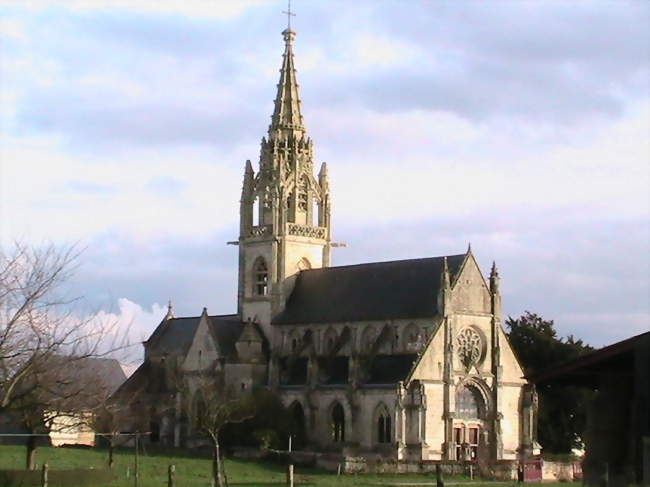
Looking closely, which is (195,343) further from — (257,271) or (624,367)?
(624,367)

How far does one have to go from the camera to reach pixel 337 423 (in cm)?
8719

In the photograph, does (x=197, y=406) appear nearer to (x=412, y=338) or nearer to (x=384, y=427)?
(x=384, y=427)

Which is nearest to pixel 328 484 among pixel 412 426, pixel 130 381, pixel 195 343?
pixel 412 426

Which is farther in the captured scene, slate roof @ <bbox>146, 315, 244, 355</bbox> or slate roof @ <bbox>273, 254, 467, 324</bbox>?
slate roof @ <bbox>146, 315, 244, 355</bbox>

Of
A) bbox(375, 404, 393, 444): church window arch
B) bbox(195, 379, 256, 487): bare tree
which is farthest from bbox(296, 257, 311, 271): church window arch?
bbox(375, 404, 393, 444): church window arch

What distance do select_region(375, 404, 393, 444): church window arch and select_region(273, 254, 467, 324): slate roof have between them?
20.5 feet

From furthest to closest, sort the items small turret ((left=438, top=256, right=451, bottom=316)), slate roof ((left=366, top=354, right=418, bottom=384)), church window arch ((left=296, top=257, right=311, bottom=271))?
church window arch ((left=296, top=257, right=311, bottom=271)) < small turret ((left=438, top=256, right=451, bottom=316)) < slate roof ((left=366, top=354, right=418, bottom=384))

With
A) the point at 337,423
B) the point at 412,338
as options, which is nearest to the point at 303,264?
the point at 412,338

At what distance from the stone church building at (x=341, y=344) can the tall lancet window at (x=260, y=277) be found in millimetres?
108

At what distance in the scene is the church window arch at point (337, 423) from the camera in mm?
86562

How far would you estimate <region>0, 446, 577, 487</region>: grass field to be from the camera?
193 feet

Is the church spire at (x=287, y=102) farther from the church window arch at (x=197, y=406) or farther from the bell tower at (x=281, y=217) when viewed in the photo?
the church window arch at (x=197, y=406)

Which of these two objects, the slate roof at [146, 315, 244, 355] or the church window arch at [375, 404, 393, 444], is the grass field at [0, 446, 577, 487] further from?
the slate roof at [146, 315, 244, 355]

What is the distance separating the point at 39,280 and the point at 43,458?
111 feet
